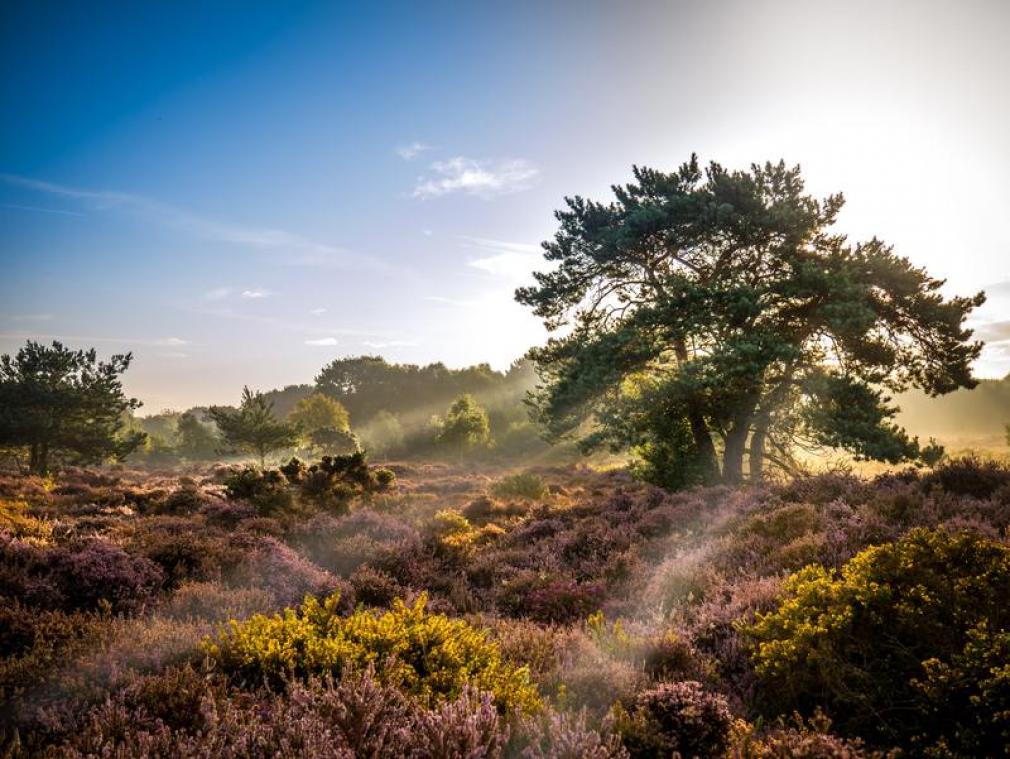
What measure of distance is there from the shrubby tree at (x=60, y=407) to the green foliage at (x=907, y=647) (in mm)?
31633

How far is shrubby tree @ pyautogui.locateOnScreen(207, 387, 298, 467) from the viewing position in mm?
31641

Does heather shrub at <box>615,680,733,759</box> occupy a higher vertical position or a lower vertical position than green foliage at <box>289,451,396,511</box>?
higher

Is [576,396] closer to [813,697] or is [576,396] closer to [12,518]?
[813,697]

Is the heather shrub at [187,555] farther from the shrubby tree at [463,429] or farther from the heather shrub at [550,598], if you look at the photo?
the shrubby tree at [463,429]

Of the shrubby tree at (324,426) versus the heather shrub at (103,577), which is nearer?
the heather shrub at (103,577)

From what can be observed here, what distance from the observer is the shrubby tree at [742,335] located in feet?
43.2

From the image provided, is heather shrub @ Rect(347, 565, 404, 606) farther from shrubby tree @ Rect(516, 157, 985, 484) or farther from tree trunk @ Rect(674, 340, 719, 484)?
tree trunk @ Rect(674, 340, 719, 484)

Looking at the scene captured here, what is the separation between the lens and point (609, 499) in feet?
45.3

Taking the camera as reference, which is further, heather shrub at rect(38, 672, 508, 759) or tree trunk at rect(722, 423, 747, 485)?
tree trunk at rect(722, 423, 747, 485)

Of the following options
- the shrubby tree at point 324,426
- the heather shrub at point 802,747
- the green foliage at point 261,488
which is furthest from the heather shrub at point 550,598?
the shrubby tree at point 324,426

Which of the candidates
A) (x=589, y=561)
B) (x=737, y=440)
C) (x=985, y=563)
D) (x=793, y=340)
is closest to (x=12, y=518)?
(x=589, y=561)

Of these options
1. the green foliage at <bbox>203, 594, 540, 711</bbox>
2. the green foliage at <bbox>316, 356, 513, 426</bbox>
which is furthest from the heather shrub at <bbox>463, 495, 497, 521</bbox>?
the green foliage at <bbox>316, 356, 513, 426</bbox>

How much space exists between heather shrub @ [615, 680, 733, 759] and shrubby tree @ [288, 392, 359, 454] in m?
44.4

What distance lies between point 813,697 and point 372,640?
3.43 metres
